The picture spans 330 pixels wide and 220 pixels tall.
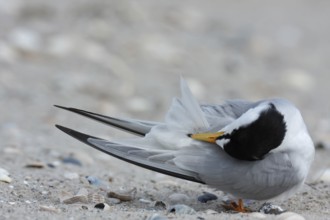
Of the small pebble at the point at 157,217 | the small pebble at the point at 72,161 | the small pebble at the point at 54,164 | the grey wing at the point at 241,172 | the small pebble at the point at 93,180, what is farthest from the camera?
the small pebble at the point at 72,161

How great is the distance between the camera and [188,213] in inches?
121

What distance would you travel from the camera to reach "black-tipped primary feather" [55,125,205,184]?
3.26 metres

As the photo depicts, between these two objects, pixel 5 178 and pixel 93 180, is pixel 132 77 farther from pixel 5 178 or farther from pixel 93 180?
pixel 5 178

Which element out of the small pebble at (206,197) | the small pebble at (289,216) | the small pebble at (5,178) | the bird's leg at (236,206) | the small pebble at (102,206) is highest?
the small pebble at (289,216)

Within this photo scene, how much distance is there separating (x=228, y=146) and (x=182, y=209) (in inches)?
11.8

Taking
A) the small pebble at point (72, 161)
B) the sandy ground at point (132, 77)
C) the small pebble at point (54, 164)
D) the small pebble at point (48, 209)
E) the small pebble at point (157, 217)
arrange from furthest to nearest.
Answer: the small pebble at point (72, 161) < the small pebble at point (54, 164) < the sandy ground at point (132, 77) < the small pebble at point (48, 209) < the small pebble at point (157, 217)

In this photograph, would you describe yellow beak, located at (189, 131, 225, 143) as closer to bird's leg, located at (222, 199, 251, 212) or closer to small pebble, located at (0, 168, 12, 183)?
bird's leg, located at (222, 199, 251, 212)

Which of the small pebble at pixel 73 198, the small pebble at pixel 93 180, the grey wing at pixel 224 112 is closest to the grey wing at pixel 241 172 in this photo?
the grey wing at pixel 224 112

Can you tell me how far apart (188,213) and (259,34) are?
4.77 m

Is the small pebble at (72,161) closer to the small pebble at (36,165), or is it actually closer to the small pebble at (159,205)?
the small pebble at (36,165)

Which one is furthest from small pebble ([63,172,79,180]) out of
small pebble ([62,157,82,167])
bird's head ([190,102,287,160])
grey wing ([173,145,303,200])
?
bird's head ([190,102,287,160])

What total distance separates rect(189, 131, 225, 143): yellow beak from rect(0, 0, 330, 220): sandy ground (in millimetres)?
282

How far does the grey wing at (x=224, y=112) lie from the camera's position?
3.33m

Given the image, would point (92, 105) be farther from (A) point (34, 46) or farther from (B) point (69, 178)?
(B) point (69, 178)
